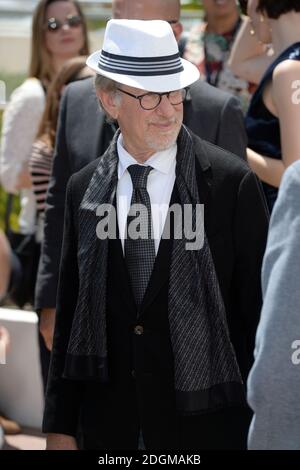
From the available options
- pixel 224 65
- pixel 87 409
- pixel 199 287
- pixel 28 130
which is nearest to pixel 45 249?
pixel 87 409

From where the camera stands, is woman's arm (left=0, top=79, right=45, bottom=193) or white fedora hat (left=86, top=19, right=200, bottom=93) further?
woman's arm (left=0, top=79, right=45, bottom=193)

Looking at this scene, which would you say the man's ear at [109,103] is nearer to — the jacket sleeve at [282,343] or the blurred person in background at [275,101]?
the blurred person in background at [275,101]

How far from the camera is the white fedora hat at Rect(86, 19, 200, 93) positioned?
10.3 feet

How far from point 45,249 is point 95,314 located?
0.90 meters

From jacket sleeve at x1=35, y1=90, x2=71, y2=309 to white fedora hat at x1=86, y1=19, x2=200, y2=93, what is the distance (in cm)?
75

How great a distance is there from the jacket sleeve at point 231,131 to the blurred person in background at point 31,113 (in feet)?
5.49

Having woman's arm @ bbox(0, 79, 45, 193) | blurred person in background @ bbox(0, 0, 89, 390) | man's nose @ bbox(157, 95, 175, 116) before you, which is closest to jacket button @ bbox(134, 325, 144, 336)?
man's nose @ bbox(157, 95, 175, 116)

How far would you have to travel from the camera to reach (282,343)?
220cm

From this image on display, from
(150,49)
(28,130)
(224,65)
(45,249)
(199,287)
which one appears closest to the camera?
(199,287)

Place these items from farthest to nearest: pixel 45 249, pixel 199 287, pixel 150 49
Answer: pixel 45 249 → pixel 150 49 → pixel 199 287

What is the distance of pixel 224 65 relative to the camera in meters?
5.79

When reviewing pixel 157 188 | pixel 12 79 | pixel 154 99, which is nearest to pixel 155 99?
pixel 154 99

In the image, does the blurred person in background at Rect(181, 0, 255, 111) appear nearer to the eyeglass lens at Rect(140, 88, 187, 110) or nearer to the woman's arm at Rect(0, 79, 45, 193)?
the woman's arm at Rect(0, 79, 45, 193)

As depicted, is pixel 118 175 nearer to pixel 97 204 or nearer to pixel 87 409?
pixel 97 204
